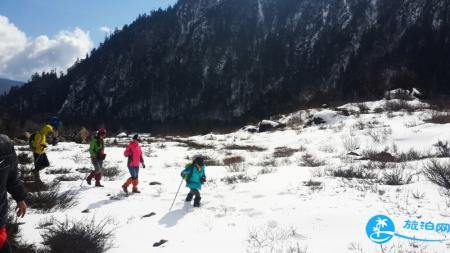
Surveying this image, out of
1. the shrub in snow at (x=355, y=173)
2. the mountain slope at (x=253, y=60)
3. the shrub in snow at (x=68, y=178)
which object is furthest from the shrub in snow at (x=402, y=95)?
the shrub in snow at (x=68, y=178)

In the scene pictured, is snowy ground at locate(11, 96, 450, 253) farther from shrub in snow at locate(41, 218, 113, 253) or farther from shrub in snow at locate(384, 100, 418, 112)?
shrub in snow at locate(384, 100, 418, 112)

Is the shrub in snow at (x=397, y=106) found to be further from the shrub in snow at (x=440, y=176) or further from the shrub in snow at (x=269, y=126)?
the shrub in snow at (x=440, y=176)

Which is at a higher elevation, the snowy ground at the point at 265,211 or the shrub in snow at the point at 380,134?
the shrub in snow at the point at 380,134

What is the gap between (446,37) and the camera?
5494 cm

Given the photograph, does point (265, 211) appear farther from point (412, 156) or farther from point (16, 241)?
point (412, 156)

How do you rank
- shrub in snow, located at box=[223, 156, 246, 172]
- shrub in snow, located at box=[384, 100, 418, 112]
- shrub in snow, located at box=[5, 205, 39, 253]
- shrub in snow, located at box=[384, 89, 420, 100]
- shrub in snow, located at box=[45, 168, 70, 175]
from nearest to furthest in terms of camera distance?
shrub in snow, located at box=[5, 205, 39, 253], shrub in snow, located at box=[45, 168, 70, 175], shrub in snow, located at box=[223, 156, 246, 172], shrub in snow, located at box=[384, 100, 418, 112], shrub in snow, located at box=[384, 89, 420, 100]

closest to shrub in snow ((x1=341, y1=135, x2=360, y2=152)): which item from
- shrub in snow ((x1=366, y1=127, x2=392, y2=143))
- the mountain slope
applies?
shrub in snow ((x1=366, y1=127, x2=392, y2=143))

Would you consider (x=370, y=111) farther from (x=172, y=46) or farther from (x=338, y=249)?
(x=172, y=46)

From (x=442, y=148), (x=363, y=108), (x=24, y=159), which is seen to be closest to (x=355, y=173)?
(x=442, y=148)

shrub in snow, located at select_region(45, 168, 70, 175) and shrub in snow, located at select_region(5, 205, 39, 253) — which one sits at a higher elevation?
shrub in snow, located at select_region(45, 168, 70, 175)

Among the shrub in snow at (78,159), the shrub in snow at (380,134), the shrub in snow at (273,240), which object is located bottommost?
the shrub in snow at (273,240)

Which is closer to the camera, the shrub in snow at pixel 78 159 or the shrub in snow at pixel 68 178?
the shrub in snow at pixel 68 178

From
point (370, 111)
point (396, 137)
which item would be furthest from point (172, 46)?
point (396, 137)

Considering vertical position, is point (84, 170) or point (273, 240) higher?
point (84, 170)
